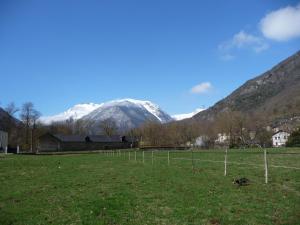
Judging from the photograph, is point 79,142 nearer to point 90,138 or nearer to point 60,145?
point 90,138

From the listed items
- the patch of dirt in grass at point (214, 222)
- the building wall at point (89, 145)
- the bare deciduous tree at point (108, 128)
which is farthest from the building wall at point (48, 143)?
the patch of dirt in grass at point (214, 222)

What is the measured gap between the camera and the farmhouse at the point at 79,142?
134 meters

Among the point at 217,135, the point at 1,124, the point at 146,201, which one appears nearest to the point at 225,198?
the point at 146,201

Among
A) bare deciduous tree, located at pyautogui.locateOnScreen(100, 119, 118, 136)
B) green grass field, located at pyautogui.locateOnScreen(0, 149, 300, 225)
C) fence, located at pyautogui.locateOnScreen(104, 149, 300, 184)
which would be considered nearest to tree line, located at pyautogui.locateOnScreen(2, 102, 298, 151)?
bare deciduous tree, located at pyautogui.locateOnScreen(100, 119, 118, 136)

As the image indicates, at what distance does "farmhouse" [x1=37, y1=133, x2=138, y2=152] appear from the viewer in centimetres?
13412

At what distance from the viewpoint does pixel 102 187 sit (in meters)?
17.8

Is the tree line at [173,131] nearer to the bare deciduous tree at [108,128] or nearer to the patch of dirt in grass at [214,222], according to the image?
the bare deciduous tree at [108,128]

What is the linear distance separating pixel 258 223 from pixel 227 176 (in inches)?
417

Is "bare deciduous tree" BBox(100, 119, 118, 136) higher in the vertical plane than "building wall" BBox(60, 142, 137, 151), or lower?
higher

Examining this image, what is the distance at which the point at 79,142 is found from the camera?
Answer: 472 ft

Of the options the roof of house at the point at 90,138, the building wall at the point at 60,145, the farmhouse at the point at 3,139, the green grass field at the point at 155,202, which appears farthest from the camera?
the roof of house at the point at 90,138

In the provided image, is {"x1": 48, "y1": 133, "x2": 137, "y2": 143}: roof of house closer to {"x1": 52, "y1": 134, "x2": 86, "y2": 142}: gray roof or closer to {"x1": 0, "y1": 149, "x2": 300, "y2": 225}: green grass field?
{"x1": 52, "y1": 134, "x2": 86, "y2": 142}: gray roof

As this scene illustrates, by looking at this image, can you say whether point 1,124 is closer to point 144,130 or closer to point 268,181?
point 144,130

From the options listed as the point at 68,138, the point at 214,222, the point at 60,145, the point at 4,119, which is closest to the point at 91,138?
the point at 68,138
